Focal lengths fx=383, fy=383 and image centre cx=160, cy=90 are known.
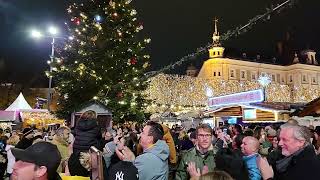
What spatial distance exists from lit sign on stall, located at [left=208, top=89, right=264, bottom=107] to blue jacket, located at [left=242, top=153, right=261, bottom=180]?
1759cm

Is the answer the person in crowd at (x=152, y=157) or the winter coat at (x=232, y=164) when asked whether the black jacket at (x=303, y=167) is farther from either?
the person in crowd at (x=152, y=157)

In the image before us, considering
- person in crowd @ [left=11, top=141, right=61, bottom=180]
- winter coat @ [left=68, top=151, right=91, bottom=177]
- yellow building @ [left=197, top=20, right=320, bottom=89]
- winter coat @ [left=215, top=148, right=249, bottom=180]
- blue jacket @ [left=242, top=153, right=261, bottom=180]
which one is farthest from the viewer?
yellow building @ [left=197, top=20, right=320, bottom=89]

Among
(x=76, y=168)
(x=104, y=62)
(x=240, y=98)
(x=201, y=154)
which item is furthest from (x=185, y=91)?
(x=76, y=168)

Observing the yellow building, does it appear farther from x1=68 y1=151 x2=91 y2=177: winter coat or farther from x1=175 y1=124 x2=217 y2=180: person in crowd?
x1=68 y1=151 x2=91 y2=177: winter coat

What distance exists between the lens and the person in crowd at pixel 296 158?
373 centimetres

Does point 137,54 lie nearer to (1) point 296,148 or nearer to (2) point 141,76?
(2) point 141,76

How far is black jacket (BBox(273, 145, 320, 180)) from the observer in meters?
3.71

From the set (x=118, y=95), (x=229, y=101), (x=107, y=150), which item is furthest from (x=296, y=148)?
(x=229, y=101)

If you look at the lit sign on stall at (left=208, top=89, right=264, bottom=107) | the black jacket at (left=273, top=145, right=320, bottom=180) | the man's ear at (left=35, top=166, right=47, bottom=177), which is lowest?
the black jacket at (left=273, top=145, right=320, bottom=180)

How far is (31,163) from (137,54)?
63.1 feet

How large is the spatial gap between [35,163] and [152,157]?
6.37ft

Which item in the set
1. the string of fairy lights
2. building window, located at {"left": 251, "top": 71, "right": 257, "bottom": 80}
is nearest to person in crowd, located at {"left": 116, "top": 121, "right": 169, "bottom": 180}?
the string of fairy lights

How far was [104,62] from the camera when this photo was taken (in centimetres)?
2097

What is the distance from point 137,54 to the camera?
21.8m
